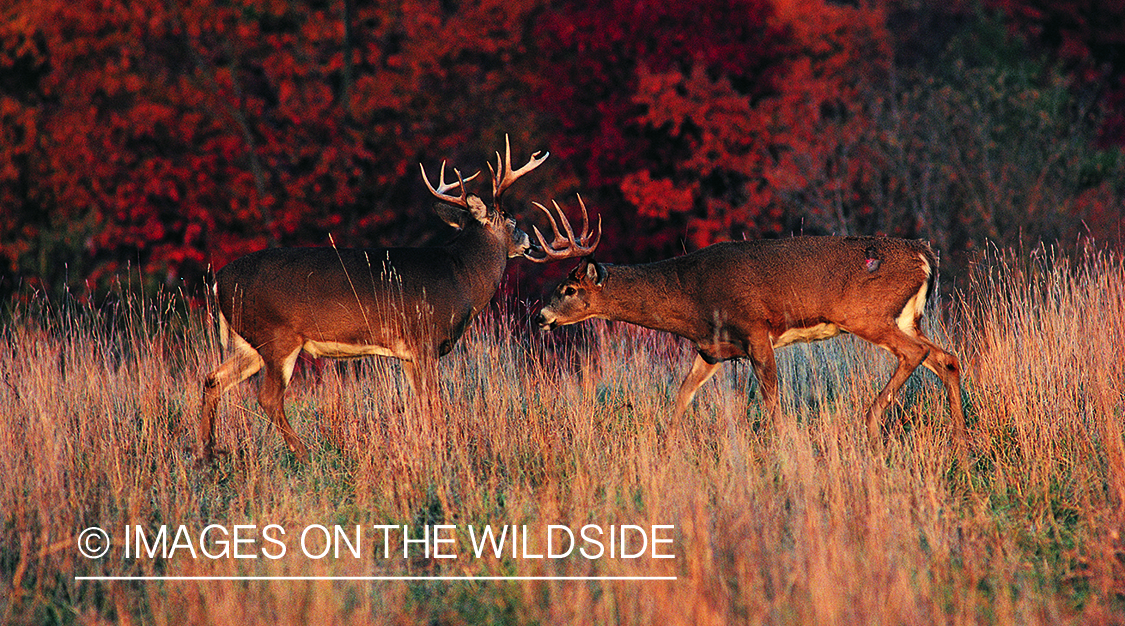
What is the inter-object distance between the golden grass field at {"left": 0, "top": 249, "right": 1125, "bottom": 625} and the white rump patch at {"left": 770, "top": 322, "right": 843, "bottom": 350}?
0.43 m

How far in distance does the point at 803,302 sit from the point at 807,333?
0.27 m

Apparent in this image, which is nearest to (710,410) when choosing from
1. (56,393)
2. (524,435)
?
(524,435)

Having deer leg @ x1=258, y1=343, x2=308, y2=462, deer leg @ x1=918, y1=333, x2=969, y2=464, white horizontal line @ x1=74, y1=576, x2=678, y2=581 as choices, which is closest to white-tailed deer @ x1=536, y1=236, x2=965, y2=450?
deer leg @ x1=918, y1=333, x2=969, y2=464

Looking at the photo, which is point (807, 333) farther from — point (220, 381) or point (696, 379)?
point (220, 381)

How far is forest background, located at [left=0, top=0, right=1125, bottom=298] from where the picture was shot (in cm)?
1645

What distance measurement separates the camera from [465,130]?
18.5m

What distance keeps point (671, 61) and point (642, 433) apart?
12.6 metres

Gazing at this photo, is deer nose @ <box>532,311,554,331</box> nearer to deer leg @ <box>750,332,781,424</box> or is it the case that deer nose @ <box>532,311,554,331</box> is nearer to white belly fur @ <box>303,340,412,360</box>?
white belly fur @ <box>303,340,412,360</box>

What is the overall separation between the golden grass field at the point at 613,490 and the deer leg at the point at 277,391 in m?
0.13

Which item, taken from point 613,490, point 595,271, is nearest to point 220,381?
point 595,271

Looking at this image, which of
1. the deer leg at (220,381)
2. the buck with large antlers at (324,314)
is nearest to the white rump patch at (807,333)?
the buck with large antlers at (324,314)

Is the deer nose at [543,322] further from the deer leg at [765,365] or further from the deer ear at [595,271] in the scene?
the deer leg at [765,365]

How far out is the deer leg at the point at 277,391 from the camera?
7.24m

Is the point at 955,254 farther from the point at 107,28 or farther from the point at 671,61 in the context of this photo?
the point at 107,28
